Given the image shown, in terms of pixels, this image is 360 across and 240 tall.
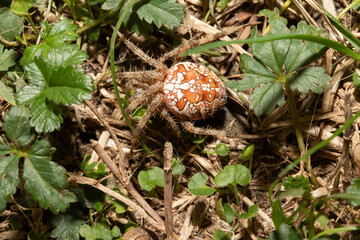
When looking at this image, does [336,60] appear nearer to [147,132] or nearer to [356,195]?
[356,195]

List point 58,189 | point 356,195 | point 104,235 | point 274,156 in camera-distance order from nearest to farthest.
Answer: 1. point 356,195
2. point 58,189
3. point 104,235
4. point 274,156

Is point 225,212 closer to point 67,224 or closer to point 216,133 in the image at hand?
point 216,133

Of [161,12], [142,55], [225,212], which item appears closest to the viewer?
[225,212]

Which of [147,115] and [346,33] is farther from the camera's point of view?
[147,115]

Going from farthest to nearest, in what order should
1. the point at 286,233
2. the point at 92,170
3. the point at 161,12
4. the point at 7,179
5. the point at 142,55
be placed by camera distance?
the point at 142,55 < the point at 92,170 < the point at 161,12 < the point at 7,179 < the point at 286,233

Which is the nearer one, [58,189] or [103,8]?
[58,189]

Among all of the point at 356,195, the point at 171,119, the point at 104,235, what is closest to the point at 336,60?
the point at 356,195

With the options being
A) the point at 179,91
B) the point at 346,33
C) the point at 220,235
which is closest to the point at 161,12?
the point at 179,91
